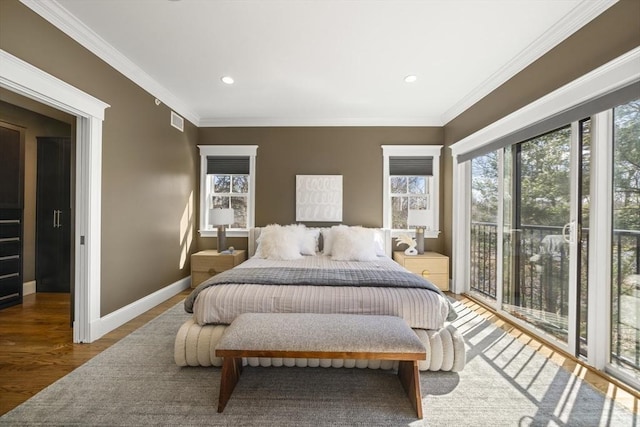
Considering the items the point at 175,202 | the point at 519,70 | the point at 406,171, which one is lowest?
the point at 175,202

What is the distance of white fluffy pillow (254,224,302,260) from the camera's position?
3385 millimetres

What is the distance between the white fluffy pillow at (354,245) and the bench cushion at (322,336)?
1.59 metres

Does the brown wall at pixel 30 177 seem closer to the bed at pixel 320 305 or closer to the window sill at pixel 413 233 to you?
the bed at pixel 320 305

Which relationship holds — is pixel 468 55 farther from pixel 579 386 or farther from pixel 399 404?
pixel 399 404

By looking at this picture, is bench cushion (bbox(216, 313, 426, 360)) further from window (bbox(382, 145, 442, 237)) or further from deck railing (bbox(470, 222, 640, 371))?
window (bbox(382, 145, 442, 237))

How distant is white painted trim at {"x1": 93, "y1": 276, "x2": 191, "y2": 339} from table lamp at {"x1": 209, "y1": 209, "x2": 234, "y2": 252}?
78 cm

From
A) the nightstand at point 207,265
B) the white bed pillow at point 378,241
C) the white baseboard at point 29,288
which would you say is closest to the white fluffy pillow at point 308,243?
the white bed pillow at point 378,241

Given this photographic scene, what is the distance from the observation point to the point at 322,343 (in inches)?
60.9

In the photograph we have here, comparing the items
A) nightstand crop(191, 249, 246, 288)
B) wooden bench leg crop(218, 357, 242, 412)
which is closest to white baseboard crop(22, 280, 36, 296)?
nightstand crop(191, 249, 246, 288)

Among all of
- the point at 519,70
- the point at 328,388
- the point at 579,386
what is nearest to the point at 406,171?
the point at 519,70

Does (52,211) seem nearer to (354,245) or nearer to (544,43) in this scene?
(354,245)

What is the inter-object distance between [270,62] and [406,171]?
2649mm

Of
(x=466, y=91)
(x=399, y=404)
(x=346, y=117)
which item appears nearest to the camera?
(x=399, y=404)

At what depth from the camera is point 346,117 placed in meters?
4.24
